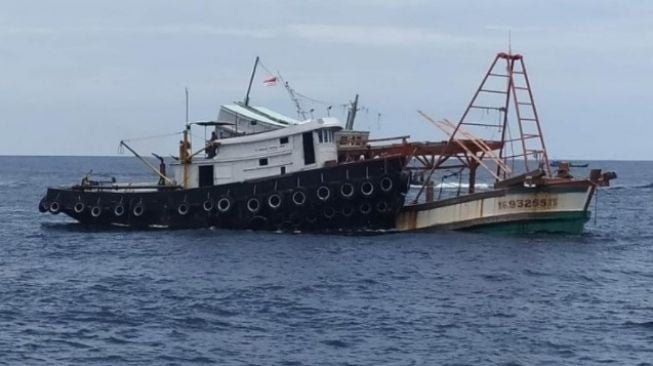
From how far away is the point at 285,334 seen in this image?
3403 centimetres

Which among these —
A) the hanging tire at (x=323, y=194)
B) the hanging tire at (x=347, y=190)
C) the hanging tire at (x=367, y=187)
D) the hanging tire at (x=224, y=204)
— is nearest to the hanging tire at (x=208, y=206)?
the hanging tire at (x=224, y=204)

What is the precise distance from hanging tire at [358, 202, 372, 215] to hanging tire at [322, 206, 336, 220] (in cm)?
120

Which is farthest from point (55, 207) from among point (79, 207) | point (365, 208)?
point (365, 208)

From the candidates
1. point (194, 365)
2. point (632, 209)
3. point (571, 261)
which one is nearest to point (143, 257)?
point (571, 261)

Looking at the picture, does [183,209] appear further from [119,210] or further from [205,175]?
[119,210]

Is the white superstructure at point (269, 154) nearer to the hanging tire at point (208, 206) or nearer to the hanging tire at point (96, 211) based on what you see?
the hanging tire at point (208, 206)

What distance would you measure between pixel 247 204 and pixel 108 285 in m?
16.1

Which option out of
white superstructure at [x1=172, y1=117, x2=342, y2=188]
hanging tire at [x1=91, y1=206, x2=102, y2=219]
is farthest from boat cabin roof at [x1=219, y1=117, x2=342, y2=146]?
hanging tire at [x1=91, y1=206, x2=102, y2=219]

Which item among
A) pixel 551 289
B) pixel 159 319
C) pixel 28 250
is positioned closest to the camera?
pixel 159 319

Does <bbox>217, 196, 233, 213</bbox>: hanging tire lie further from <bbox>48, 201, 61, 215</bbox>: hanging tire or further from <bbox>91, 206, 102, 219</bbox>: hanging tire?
<bbox>48, 201, 61, 215</bbox>: hanging tire

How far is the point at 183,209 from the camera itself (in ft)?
196

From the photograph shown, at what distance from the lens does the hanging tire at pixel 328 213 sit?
5775 cm

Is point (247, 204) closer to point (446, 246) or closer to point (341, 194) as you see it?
point (341, 194)

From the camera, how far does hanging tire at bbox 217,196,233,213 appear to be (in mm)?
58750
